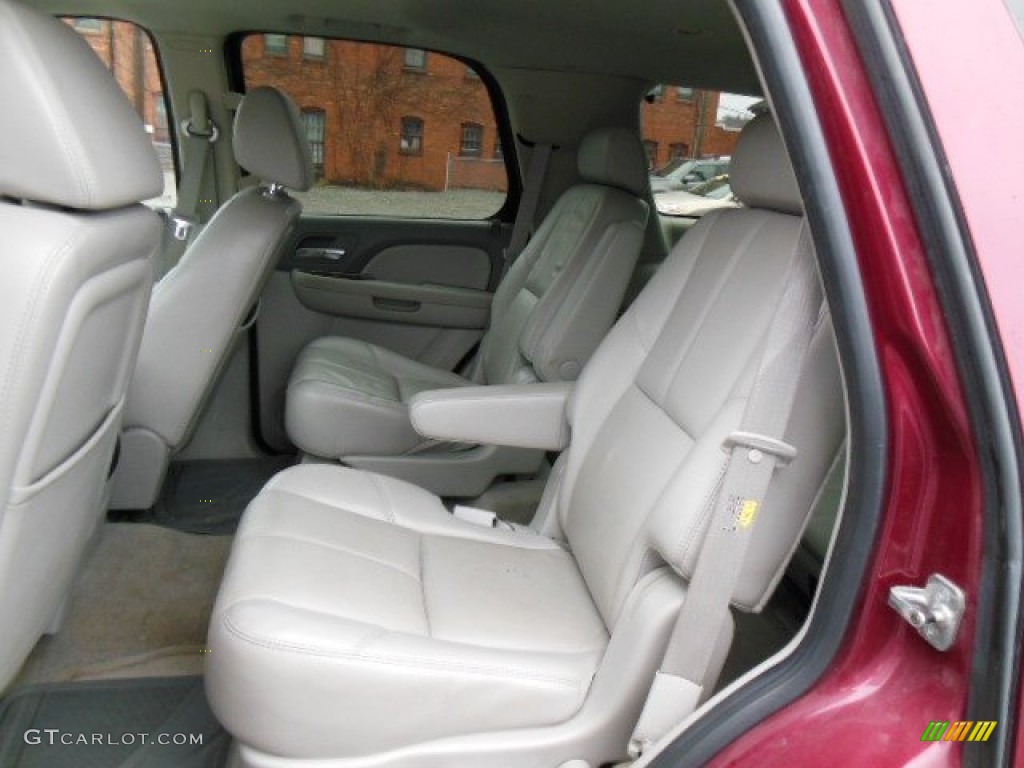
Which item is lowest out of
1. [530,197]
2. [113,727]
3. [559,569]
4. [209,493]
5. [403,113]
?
[209,493]

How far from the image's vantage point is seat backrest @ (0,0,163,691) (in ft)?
3.70

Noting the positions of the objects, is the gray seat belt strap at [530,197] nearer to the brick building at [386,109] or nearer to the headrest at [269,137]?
the brick building at [386,109]

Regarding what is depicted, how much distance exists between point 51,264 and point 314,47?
230 centimetres

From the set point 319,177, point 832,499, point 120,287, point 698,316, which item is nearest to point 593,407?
point 698,316

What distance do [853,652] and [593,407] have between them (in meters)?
0.84

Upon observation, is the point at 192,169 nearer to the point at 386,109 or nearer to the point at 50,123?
the point at 386,109

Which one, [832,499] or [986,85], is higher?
[986,85]

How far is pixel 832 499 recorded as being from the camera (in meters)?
1.68

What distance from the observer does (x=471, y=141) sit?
3.54 m

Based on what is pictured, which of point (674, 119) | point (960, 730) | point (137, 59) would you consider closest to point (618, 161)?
point (674, 119)

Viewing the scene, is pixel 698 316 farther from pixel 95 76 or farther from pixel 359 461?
pixel 359 461

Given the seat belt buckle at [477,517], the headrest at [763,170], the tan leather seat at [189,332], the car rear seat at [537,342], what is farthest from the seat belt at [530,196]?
the headrest at [763,170]

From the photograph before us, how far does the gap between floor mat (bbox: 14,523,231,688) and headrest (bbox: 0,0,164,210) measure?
40.6 inches

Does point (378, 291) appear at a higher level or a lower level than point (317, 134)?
lower
